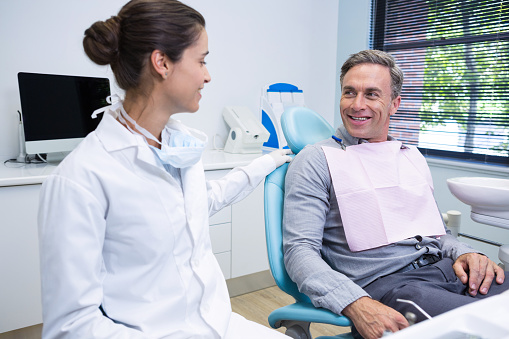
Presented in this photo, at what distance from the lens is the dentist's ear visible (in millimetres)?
935

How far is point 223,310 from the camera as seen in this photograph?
1030 millimetres

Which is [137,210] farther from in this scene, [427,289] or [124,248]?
[427,289]

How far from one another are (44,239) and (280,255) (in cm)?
72

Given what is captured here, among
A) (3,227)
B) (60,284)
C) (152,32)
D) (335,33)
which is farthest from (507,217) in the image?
(335,33)

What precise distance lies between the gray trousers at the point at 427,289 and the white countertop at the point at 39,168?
125 cm

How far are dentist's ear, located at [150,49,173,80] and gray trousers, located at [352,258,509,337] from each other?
814mm

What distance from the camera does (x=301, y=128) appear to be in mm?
1600

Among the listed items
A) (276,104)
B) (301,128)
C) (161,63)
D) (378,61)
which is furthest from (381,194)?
(276,104)

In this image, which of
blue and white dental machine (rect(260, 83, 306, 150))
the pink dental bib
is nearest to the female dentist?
the pink dental bib

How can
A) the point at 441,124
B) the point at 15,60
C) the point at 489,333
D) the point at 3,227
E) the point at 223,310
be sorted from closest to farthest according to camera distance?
the point at 489,333 → the point at 223,310 → the point at 3,227 → the point at 15,60 → the point at 441,124

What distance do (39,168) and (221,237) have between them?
1.01m

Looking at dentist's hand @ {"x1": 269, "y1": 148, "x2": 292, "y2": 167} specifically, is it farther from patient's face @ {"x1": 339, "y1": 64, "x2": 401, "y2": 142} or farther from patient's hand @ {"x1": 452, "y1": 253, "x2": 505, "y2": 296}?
patient's hand @ {"x1": 452, "y1": 253, "x2": 505, "y2": 296}

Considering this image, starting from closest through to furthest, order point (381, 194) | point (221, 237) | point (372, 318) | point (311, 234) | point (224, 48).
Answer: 1. point (372, 318)
2. point (311, 234)
3. point (381, 194)
4. point (221, 237)
5. point (224, 48)

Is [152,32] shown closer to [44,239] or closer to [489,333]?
[44,239]
